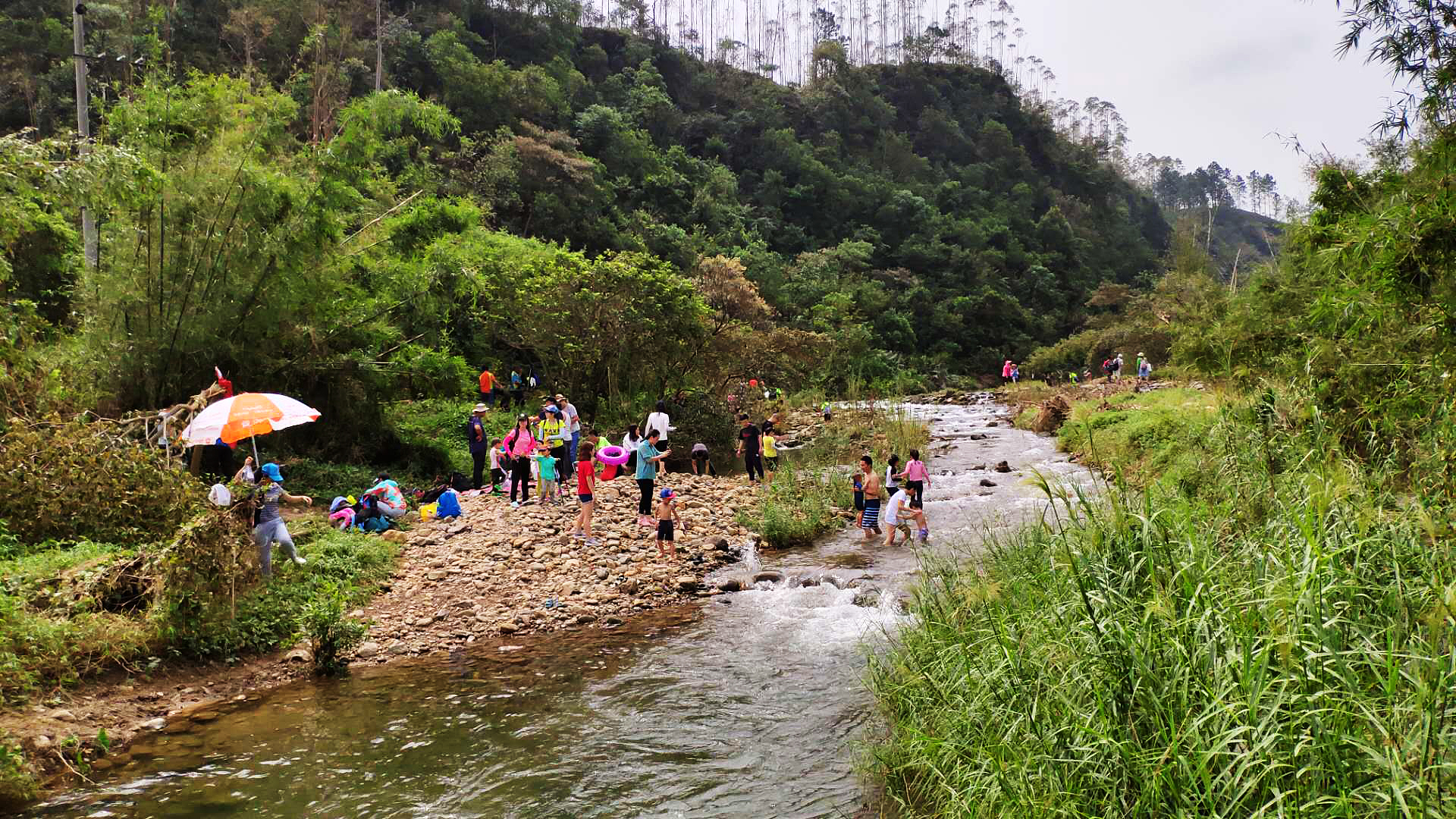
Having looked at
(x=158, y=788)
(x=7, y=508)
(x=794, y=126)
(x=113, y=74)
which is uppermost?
(x=794, y=126)

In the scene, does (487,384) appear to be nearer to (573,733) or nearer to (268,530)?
(268,530)

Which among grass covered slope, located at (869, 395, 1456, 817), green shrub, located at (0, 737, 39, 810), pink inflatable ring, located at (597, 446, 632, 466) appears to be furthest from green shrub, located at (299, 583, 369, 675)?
pink inflatable ring, located at (597, 446, 632, 466)

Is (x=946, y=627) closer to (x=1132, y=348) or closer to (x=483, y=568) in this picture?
(x=483, y=568)

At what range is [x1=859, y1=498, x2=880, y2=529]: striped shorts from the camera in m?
11.6

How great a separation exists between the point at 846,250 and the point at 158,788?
41.2m

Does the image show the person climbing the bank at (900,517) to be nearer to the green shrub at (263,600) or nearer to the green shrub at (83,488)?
the green shrub at (263,600)

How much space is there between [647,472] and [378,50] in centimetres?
3444

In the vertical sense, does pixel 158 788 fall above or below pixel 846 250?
below

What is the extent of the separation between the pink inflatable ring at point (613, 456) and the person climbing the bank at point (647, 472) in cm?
267

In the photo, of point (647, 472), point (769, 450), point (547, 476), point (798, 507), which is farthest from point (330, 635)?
point (769, 450)

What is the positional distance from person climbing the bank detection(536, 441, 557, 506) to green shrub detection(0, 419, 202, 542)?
14.9 ft

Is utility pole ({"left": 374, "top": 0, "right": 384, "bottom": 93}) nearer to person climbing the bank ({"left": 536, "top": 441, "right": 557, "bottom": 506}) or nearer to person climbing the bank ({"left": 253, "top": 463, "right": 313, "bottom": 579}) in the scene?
person climbing the bank ({"left": 536, "top": 441, "right": 557, "bottom": 506})

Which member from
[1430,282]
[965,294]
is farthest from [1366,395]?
[965,294]

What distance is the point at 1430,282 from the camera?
4965 millimetres
